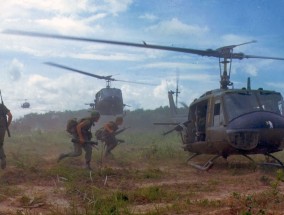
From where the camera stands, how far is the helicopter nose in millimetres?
8812

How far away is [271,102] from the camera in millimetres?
9633

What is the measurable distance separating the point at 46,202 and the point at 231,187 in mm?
3653

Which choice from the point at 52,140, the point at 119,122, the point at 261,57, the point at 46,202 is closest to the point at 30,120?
the point at 52,140

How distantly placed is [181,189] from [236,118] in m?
2.77

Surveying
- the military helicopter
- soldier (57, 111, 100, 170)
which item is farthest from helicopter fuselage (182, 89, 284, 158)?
the military helicopter

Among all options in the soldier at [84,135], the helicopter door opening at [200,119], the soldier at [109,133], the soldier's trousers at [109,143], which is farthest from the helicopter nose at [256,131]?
the soldier's trousers at [109,143]

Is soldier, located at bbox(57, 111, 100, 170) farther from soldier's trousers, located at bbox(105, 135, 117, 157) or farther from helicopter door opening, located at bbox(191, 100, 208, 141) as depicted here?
helicopter door opening, located at bbox(191, 100, 208, 141)

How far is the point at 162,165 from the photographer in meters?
11.7

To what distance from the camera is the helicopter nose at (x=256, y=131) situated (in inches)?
347

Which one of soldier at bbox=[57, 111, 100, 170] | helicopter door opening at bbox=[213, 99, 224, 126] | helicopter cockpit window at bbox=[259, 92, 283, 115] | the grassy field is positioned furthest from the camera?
soldier at bbox=[57, 111, 100, 170]

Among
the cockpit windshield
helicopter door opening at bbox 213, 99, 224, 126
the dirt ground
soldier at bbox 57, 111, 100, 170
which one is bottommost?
the dirt ground

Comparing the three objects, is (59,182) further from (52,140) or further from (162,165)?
(52,140)

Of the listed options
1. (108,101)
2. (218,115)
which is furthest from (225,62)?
(108,101)

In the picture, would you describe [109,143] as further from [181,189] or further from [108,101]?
[108,101]
